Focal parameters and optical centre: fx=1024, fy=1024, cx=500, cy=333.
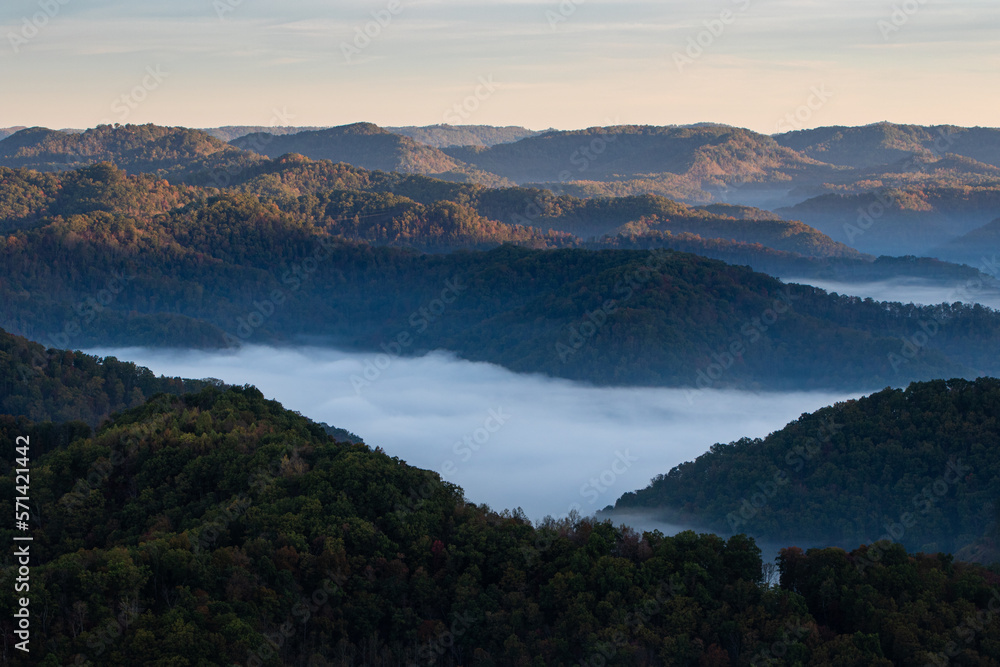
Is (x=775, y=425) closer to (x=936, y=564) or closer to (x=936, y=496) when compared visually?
(x=936, y=496)

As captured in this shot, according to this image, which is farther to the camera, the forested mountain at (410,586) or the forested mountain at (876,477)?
the forested mountain at (876,477)

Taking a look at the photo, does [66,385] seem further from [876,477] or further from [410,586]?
[876,477]

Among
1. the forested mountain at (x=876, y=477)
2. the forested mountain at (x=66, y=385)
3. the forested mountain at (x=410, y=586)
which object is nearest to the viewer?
the forested mountain at (x=410, y=586)

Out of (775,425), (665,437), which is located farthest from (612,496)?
(775,425)

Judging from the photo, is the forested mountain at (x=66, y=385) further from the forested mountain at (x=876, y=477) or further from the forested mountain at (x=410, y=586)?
the forested mountain at (x=876, y=477)

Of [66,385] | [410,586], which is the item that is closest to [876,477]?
[410,586]

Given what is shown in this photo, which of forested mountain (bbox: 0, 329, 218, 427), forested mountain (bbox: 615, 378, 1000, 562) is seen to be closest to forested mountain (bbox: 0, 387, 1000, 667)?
forested mountain (bbox: 615, 378, 1000, 562)

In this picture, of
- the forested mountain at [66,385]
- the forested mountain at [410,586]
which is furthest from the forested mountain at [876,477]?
the forested mountain at [66,385]

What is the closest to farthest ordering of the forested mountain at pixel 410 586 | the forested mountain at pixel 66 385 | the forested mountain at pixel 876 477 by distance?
the forested mountain at pixel 410 586
the forested mountain at pixel 876 477
the forested mountain at pixel 66 385
